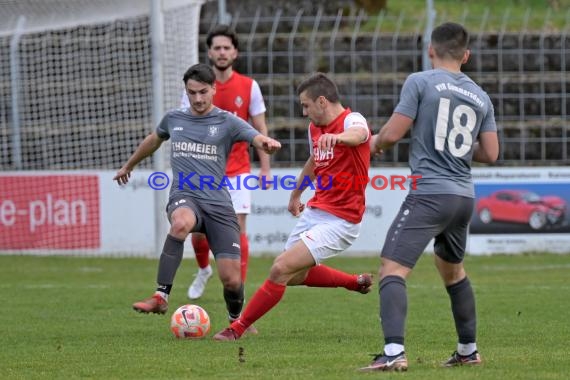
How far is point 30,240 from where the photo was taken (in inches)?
675

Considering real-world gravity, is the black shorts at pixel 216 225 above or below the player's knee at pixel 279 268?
above

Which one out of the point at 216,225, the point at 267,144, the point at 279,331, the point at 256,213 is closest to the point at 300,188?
the point at 267,144

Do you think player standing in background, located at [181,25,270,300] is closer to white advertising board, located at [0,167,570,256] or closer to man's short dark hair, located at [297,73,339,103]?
man's short dark hair, located at [297,73,339,103]

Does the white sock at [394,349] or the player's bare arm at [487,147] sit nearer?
the white sock at [394,349]

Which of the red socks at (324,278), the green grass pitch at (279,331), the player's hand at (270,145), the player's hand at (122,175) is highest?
the player's hand at (270,145)

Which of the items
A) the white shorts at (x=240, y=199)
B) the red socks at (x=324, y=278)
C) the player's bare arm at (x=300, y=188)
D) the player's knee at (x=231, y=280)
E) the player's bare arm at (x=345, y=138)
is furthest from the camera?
the white shorts at (x=240, y=199)

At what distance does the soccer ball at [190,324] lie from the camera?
8.45 metres

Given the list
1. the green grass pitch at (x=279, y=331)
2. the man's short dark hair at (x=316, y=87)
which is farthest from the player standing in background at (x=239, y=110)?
the man's short dark hair at (x=316, y=87)

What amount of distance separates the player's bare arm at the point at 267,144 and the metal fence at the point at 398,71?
966 centimetres

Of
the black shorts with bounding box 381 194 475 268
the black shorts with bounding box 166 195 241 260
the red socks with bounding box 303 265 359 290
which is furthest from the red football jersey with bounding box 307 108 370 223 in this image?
the black shorts with bounding box 381 194 475 268

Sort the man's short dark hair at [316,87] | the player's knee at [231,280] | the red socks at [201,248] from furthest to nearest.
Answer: the red socks at [201,248] → the player's knee at [231,280] → the man's short dark hair at [316,87]

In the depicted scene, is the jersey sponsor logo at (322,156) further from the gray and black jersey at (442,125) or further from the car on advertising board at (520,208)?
the car on advertising board at (520,208)

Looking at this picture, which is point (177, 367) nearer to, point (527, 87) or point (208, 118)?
point (208, 118)

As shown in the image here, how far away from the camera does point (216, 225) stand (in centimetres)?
876
